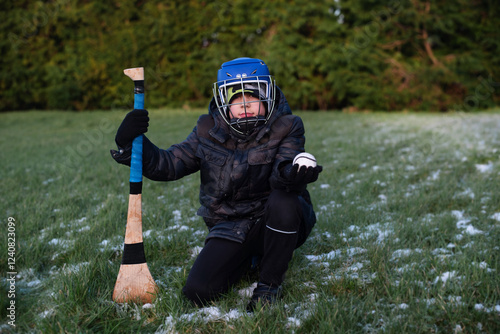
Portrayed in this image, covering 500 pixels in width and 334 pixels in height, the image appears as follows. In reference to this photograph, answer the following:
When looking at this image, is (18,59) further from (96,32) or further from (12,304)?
(12,304)

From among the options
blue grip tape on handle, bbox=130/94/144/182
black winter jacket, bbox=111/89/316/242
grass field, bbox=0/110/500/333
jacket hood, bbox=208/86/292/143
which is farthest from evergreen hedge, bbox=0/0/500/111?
blue grip tape on handle, bbox=130/94/144/182

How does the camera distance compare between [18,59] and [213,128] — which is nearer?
[213,128]

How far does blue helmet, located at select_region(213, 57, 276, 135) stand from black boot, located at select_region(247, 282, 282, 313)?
0.77 metres

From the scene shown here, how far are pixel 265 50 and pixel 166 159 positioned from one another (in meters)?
12.7

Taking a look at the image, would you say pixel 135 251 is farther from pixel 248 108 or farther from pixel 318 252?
pixel 318 252

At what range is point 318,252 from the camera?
95.5 inches

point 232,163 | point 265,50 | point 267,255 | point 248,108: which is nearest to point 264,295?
point 267,255

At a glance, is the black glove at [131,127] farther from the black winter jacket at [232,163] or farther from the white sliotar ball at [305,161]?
the white sliotar ball at [305,161]

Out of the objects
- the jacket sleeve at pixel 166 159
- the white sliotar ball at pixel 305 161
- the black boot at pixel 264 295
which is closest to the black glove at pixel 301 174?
the white sliotar ball at pixel 305 161

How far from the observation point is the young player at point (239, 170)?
75.0 inches

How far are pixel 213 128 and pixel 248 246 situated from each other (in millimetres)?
647

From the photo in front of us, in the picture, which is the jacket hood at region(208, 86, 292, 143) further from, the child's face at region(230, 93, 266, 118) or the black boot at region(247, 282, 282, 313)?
the black boot at region(247, 282, 282, 313)

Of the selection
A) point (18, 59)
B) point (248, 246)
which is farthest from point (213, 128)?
point (18, 59)

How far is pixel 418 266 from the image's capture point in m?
2.06
